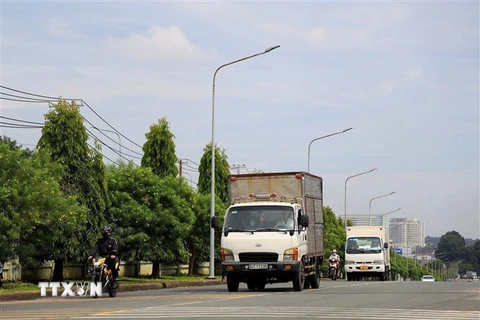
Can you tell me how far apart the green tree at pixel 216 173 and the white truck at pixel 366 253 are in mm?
9561

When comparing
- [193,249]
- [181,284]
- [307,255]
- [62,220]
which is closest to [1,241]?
[62,220]

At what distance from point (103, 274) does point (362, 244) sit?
2799 centimetres

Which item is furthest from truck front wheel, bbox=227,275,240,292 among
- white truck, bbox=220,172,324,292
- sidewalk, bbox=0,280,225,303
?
sidewalk, bbox=0,280,225,303

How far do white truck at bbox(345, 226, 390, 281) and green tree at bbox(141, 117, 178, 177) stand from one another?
422 inches

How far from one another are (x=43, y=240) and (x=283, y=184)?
7159 millimetres

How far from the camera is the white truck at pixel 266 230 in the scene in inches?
1064

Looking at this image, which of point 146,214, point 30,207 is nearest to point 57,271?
point 146,214

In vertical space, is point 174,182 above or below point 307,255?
above

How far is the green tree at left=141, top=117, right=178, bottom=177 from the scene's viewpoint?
45.3m

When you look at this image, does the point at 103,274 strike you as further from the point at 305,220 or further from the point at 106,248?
the point at 305,220

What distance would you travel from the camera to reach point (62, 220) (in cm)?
2727

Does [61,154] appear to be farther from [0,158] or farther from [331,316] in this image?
[331,316]

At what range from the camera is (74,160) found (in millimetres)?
32000

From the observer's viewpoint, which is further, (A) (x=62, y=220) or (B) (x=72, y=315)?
(A) (x=62, y=220)
